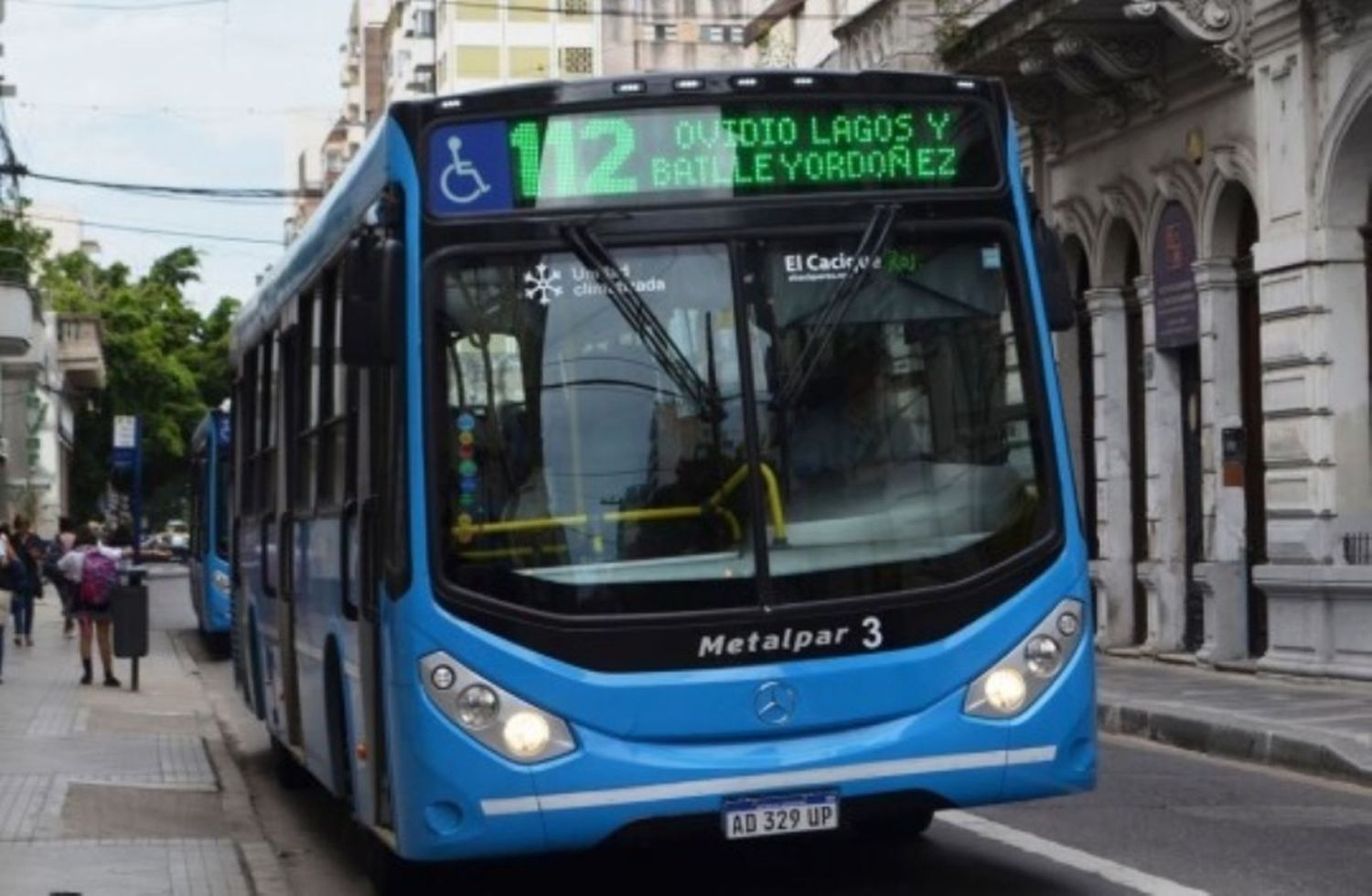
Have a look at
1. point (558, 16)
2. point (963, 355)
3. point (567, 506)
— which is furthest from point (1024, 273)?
point (558, 16)

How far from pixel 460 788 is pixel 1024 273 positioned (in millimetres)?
2808

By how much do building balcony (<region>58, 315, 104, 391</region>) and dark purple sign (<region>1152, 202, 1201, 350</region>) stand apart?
53.5m

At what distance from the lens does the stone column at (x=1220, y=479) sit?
24844mm

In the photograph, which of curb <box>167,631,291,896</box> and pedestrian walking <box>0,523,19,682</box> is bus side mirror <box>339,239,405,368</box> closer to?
curb <box>167,631,291,896</box>

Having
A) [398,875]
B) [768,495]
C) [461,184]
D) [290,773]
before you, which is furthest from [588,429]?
[290,773]

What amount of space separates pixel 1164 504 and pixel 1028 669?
57.1 ft

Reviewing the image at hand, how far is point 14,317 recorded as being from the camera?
42750 mm

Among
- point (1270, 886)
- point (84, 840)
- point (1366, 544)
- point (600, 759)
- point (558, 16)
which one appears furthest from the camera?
point (558, 16)

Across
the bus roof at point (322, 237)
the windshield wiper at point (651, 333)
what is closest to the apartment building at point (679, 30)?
the bus roof at point (322, 237)

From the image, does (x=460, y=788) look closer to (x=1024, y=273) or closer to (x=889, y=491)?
(x=889, y=491)

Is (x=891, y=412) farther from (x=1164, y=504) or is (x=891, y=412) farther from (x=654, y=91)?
(x=1164, y=504)

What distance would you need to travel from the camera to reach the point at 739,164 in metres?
10.2

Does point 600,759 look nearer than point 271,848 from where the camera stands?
Yes

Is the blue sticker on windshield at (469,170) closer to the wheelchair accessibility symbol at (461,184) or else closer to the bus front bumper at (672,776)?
the wheelchair accessibility symbol at (461,184)
